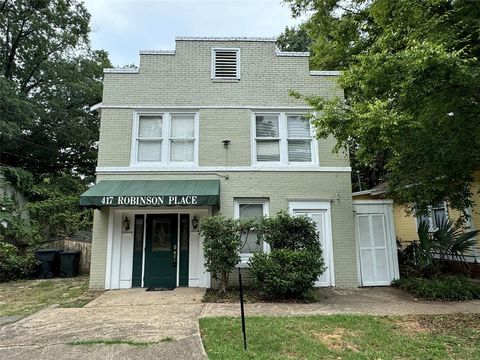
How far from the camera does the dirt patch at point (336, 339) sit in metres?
5.02

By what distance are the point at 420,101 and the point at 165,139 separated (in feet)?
23.8

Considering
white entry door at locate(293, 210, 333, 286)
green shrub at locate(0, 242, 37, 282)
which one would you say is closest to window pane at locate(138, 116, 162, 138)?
white entry door at locate(293, 210, 333, 286)

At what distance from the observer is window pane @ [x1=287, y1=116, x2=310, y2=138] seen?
10602 mm

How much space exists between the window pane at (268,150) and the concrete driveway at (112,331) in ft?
15.8

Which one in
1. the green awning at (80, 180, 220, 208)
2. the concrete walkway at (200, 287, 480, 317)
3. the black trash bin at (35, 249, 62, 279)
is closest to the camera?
the concrete walkway at (200, 287, 480, 317)

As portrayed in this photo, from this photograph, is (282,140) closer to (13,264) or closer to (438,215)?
(438,215)

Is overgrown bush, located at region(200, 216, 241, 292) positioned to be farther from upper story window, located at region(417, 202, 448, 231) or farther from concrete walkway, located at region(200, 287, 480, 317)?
upper story window, located at region(417, 202, 448, 231)

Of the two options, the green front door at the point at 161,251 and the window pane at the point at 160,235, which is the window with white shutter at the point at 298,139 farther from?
the window pane at the point at 160,235

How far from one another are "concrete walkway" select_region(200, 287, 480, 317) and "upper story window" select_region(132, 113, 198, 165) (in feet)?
16.0

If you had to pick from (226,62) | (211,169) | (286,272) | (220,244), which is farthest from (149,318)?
(226,62)

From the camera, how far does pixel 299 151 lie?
10.5 m

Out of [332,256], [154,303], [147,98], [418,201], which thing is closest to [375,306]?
[332,256]

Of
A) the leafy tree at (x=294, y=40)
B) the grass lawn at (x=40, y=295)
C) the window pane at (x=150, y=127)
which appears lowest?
the grass lawn at (x=40, y=295)

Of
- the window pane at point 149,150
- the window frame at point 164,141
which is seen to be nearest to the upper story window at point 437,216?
the window frame at point 164,141
